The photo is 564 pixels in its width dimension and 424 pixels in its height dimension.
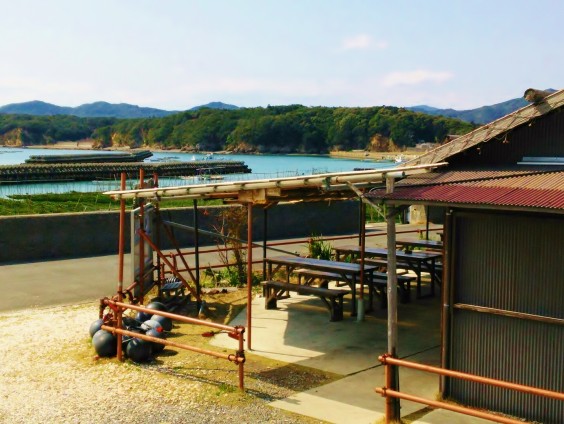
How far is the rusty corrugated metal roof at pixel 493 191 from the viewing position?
286 inches

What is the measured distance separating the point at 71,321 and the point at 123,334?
125 inches

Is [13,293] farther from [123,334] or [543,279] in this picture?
[543,279]

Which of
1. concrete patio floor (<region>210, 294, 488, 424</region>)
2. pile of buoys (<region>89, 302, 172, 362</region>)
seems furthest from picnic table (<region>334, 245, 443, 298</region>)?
pile of buoys (<region>89, 302, 172, 362</region>)

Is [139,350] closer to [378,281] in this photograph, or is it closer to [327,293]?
[327,293]

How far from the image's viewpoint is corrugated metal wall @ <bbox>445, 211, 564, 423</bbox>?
25.1ft

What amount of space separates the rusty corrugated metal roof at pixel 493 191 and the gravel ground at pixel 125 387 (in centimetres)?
281

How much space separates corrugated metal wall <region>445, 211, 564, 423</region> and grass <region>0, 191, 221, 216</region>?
17074 millimetres

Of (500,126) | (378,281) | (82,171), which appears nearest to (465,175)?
(500,126)

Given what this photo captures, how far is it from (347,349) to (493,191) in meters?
4.02

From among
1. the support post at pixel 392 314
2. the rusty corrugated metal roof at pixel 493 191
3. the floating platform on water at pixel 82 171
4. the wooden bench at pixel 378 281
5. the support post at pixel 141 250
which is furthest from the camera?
the floating platform on water at pixel 82 171

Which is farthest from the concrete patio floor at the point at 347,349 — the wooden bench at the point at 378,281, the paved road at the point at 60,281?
the paved road at the point at 60,281

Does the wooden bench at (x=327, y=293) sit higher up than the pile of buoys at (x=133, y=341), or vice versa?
the wooden bench at (x=327, y=293)

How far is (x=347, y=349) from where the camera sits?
35.7 ft

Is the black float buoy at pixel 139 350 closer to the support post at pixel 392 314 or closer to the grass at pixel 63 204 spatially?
the support post at pixel 392 314
